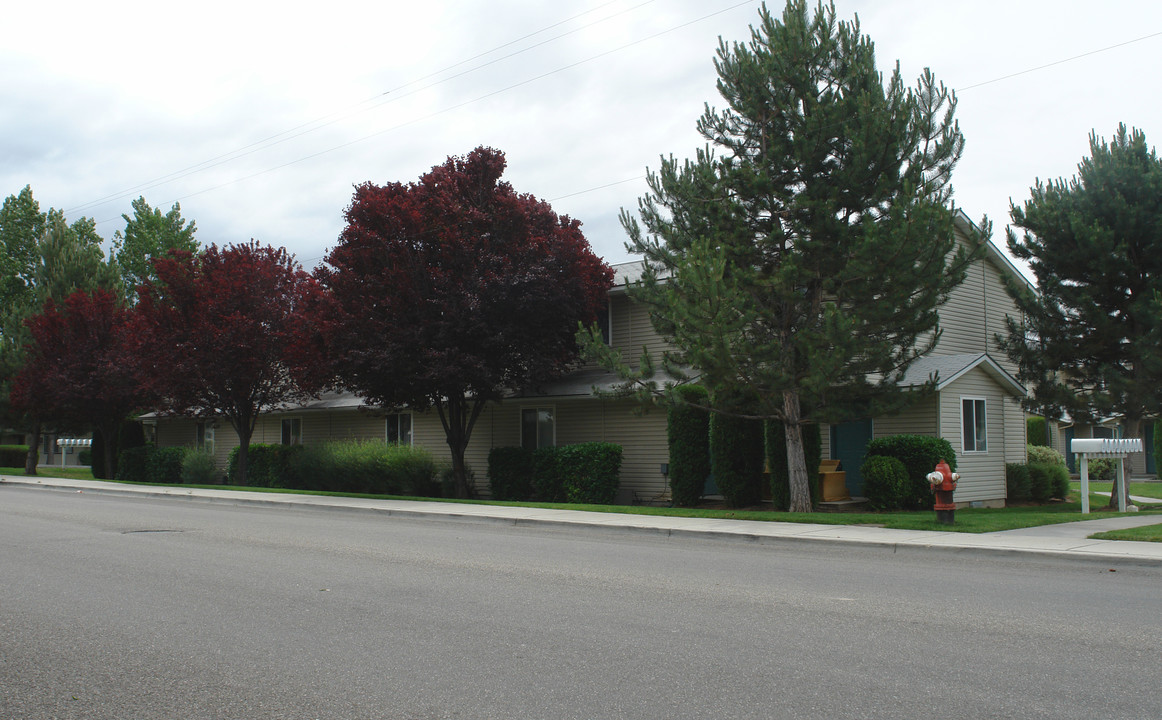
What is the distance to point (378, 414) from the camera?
2688 cm

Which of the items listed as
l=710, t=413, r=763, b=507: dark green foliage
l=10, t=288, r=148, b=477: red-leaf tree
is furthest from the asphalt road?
l=10, t=288, r=148, b=477: red-leaf tree

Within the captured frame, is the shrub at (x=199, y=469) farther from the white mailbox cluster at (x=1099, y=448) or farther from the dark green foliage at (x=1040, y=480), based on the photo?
the white mailbox cluster at (x=1099, y=448)

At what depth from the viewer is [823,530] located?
47.8 feet

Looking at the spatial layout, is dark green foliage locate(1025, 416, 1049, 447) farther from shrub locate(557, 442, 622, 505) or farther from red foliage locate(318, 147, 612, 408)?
red foliage locate(318, 147, 612, 408)

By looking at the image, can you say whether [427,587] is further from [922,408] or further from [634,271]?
[634,271]

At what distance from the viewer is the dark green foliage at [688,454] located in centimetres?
2138

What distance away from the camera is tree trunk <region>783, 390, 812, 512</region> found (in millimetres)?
18578

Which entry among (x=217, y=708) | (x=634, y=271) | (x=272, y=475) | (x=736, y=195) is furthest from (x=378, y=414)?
(x=217, y=708)

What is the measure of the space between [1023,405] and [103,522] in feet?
66.2

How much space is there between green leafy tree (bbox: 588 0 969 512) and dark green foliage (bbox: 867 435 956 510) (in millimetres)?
1802

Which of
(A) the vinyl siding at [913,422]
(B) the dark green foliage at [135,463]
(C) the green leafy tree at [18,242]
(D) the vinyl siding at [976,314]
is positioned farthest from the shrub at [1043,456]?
(C) the green leafy tree at [18,242]

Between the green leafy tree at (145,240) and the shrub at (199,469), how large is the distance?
99.8ft

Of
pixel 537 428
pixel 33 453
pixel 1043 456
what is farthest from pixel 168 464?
pixel 1043 456

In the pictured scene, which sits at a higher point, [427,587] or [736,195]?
[736,195]
